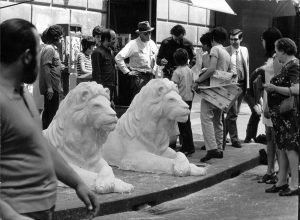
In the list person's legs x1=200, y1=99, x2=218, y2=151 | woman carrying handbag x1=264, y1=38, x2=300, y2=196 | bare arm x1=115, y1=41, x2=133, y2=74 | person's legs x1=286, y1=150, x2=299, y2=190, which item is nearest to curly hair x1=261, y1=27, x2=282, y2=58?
woman carrying handbag x1=264, y1=38, x2=300, y2=196

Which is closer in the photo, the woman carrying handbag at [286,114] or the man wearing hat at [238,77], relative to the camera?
the woman carrying handbag at [286,114]

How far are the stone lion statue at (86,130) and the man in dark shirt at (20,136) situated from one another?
4909mm

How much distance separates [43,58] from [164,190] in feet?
11.1

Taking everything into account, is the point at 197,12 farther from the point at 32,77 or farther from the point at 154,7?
the point at 32,77

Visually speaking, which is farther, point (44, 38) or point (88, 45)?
point (88, 45)

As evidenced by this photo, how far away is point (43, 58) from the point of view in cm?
1130

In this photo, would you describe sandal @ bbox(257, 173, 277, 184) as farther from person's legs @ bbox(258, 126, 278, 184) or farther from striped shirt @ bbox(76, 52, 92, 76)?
striped shirt @ bbox(76, 52, 92, 76)

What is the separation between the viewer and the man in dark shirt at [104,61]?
12.3 metres

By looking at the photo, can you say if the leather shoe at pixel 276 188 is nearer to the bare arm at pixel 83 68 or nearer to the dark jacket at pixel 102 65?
the dark jacket at pixel 102 65

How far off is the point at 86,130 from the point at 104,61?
3803mm

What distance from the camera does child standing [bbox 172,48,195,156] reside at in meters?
11.6

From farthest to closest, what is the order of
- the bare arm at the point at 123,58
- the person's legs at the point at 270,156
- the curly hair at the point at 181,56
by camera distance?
the bare arm at the point at 123,58 < the curly hair at the point at 181,56 < the person's legs at the point at 270,156

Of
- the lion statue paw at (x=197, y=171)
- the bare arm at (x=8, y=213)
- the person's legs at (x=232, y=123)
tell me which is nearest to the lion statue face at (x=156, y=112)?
the lion statue paw at (x=197, y=171)

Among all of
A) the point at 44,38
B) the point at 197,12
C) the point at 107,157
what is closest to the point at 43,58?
the point at 44,38
